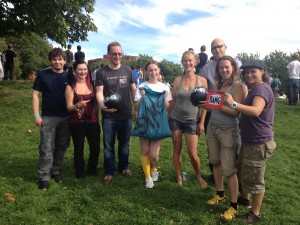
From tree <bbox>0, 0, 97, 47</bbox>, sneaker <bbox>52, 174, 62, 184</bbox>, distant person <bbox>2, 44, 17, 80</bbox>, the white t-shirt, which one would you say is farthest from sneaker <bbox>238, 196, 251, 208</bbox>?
distant person <bbox>2, 44, 17, 80</bbox>

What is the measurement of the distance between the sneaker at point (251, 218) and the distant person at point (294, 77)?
12.7 m

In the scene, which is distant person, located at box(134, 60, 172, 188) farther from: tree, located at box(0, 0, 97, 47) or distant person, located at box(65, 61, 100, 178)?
tree, located at box(0, 0, 97, 47)

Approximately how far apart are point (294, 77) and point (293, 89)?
2.92 feet

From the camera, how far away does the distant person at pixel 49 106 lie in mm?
5598

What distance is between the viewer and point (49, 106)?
567cm

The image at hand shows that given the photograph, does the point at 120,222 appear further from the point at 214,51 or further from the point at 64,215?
the point at 214,51

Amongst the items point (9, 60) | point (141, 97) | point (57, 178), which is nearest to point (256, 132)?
point (141, 97)

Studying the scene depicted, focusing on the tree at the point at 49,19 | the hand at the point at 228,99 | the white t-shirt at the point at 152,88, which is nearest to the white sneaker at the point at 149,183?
the white t-shirt at the point at 152,88

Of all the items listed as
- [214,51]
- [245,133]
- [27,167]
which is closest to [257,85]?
[245,133]

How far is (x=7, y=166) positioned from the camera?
6715 millimetres

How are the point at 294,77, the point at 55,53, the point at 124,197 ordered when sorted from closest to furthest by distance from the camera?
the point at 124,197 → the point at 55,53 → the point at 294,77

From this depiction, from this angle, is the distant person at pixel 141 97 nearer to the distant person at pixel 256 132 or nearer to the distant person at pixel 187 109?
the distant person at pixel 187 109

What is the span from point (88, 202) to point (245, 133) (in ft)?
8.92

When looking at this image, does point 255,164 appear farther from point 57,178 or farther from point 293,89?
Answer: point 293,89
